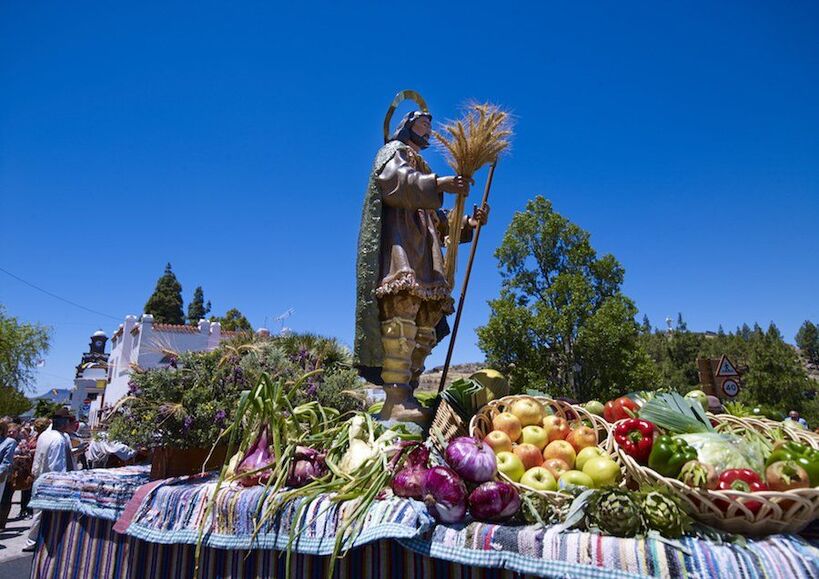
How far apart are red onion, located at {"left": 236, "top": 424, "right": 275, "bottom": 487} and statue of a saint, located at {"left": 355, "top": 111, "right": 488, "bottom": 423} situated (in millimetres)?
1030

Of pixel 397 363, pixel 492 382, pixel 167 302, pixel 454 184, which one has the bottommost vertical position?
pixel 492 382

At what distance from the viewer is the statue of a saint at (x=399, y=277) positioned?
3.35 meters

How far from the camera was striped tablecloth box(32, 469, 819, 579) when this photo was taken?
135 centimetres

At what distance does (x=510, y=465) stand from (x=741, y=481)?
776 millimetres

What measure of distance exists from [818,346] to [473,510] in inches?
3909

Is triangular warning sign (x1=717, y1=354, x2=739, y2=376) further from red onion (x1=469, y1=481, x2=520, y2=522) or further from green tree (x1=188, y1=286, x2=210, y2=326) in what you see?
green tree (x1=188, y1=286, x2=210, y2=326)

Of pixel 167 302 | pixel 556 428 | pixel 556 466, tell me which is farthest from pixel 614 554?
pixel 167 302

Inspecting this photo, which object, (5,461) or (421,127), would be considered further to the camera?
(5,461)

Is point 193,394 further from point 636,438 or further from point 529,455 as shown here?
point 636,438

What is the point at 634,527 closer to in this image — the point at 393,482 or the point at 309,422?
the point at 393,482

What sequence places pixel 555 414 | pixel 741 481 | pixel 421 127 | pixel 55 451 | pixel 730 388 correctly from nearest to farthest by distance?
pixel 741 481 < pixel 555 414 < pixel 421 127 < pixel 55 451 < pixel 730 388

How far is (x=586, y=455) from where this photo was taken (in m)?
2.06

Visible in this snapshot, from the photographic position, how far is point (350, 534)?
1.72 metres

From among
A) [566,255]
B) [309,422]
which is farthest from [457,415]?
[566,255]
